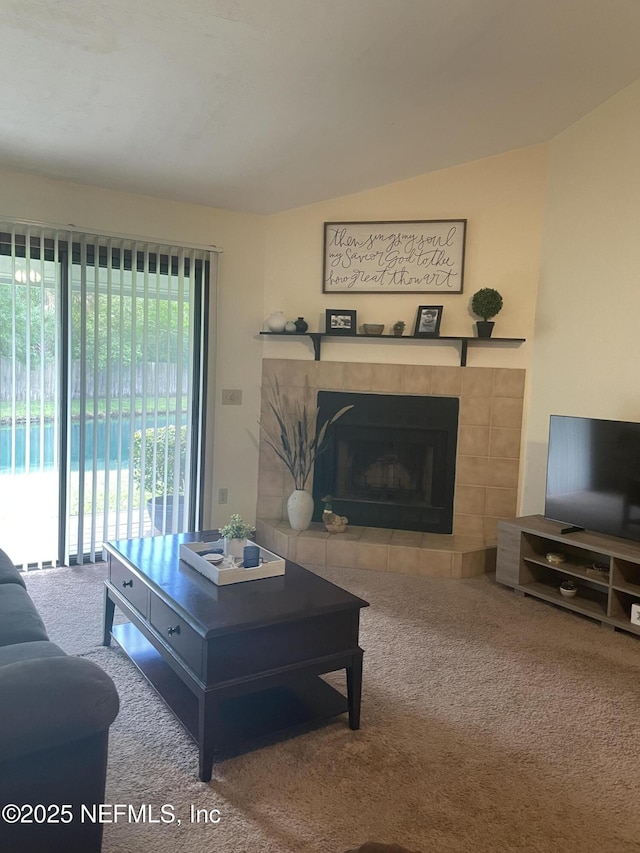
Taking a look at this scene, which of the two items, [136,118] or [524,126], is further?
[524,126]

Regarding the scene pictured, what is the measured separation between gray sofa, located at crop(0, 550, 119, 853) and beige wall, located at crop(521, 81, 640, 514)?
3.28 metres

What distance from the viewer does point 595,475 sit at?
3.54 meters

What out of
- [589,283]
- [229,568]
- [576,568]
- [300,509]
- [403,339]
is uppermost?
[589,283]

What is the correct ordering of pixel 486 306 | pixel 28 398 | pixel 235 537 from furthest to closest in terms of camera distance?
1. pixel 486 306
2. pixel 28 398
3. pixel 235 537

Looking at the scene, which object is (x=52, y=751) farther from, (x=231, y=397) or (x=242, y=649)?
(x=231, y=397)

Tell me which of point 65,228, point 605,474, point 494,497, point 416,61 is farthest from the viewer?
point 494,497

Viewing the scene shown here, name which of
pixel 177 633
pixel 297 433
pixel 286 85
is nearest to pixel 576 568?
pixel 297 433

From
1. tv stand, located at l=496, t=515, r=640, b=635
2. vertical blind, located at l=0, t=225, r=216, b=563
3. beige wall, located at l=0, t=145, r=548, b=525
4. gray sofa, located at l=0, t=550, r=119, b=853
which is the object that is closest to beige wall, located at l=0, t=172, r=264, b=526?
beige wall, located at l=0, t=145, r=548, b=525

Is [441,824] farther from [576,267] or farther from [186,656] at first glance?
[576,267]

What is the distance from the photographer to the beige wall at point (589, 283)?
12.2 ft

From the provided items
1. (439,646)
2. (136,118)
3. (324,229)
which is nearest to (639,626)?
(439,646)

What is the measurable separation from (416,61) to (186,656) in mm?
2629

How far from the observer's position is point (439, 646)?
3.07 m

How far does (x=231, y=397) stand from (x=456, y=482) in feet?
5.59
